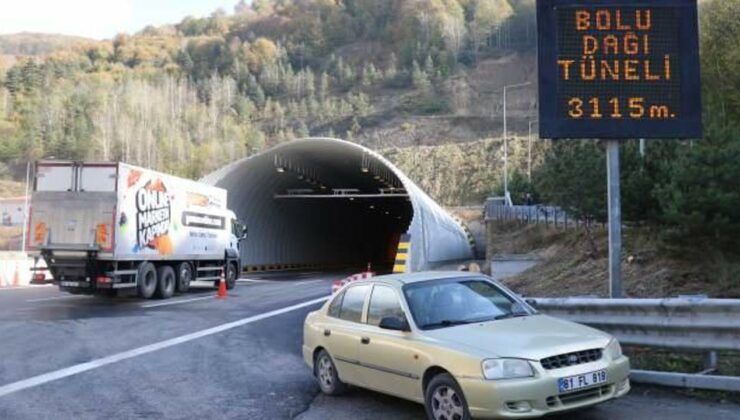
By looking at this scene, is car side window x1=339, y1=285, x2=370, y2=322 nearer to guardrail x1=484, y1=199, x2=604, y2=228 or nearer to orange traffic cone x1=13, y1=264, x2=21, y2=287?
guardrail x1=484, y1=199, x2=604, y2=228

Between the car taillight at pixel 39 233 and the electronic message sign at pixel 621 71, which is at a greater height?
the electronic message sign at pixel 621 71

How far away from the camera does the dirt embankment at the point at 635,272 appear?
12.7 metres

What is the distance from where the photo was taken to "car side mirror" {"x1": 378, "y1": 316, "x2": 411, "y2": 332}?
6.98 meters

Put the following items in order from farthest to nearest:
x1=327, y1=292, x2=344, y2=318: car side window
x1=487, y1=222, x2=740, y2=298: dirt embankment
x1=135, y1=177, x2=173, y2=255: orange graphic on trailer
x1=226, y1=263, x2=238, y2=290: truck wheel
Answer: x1=226, y1=263, x2=238, y2=290: truck wheel, x1=135, y1=177, x2=173, y2=255: orange graphic on trailer, x1=487, y1=222, x2=740, y2=298: dirt embankment, x1=327, y1=292, x2=344, y2=318: car side window

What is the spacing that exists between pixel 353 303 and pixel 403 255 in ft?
56.8

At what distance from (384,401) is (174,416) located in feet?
7.15

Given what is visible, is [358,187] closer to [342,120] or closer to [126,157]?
[126,157]

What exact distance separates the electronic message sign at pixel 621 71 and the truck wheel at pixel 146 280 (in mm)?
14030

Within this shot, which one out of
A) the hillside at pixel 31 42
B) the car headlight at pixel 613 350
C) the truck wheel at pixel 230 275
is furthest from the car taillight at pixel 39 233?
the hillside at pixel 31 42

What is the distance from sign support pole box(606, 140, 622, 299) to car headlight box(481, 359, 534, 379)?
496 cm

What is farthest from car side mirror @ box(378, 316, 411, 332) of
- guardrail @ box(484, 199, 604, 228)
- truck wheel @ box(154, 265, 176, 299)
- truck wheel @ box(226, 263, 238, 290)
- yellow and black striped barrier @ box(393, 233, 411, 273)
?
truck wheel @ box(226, 263, 238, 290)

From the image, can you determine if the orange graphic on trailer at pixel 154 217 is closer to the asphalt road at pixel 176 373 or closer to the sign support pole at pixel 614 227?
the asphalt road at pixel 176 373

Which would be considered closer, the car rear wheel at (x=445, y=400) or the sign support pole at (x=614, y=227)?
the car rear wheel at (x=445, y=400)

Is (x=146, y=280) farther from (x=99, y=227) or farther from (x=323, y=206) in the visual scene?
(x=323, y=206)
